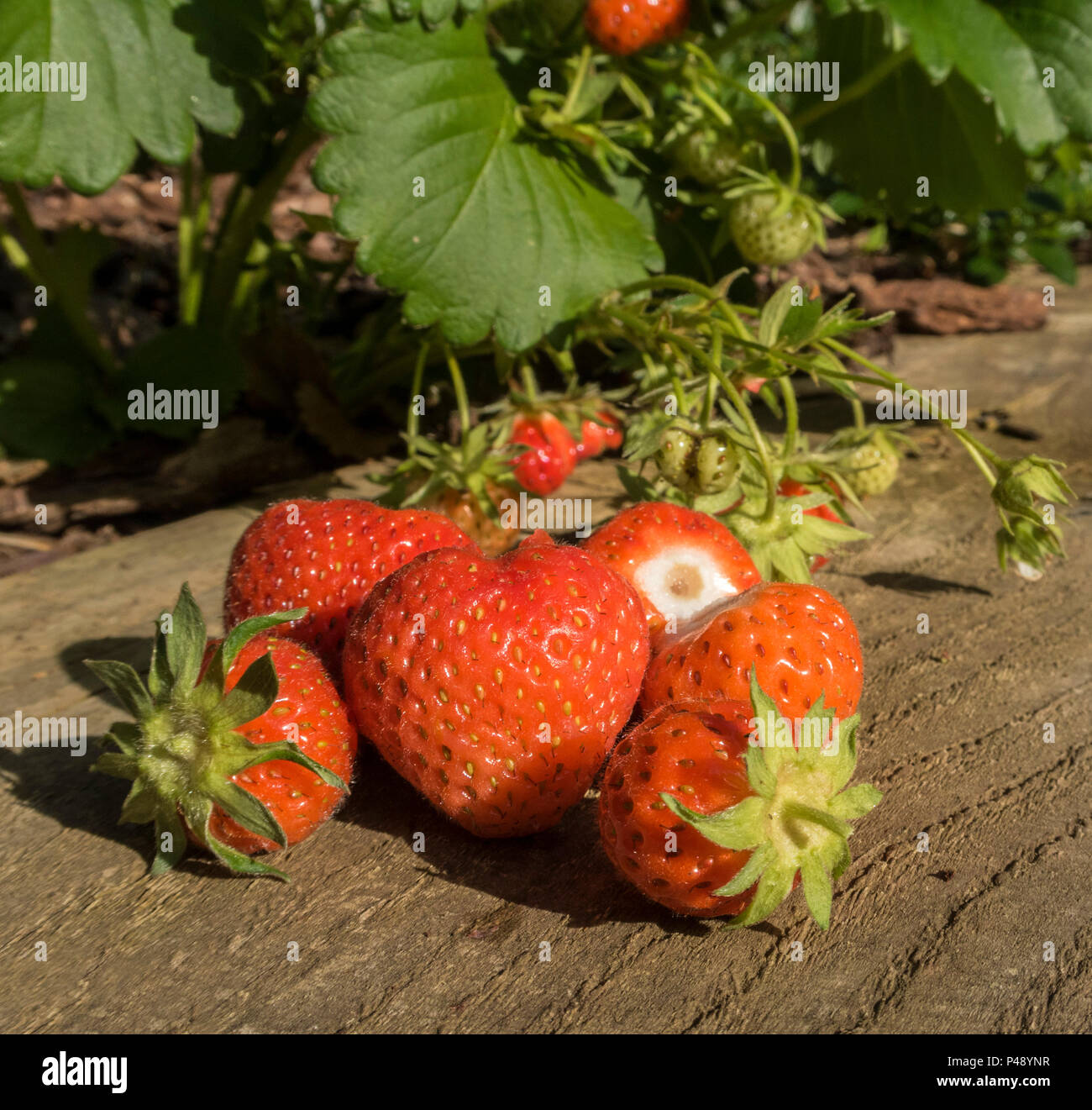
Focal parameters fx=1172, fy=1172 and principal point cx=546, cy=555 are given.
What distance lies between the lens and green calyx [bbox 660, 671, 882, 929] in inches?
35.2

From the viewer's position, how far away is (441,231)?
5.70 ft

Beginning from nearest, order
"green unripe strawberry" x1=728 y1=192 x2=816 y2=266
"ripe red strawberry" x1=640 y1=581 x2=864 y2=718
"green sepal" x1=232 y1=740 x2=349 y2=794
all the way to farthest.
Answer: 1. "green sepal" x1=232 y1=740 x2=349 y2=794
2. "ripe red strawberry" x1=640 y1=581 x2=864 y2=718
3. "green unripe strawberry" x1=728 y1=192 x2=816 y2=266

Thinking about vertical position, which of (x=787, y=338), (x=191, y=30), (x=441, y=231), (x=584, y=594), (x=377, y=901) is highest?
(x=191, y=30)

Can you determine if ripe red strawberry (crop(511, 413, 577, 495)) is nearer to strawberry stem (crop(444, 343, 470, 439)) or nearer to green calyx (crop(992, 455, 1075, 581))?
strawberry stem (crop(444, 343, 470, 439))

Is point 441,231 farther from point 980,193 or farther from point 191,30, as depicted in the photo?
point 980,193

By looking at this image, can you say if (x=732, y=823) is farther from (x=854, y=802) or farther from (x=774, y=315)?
(x=774, y=315)

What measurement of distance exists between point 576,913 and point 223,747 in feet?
1.14

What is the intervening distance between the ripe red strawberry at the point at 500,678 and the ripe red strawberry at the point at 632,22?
1.04 metres

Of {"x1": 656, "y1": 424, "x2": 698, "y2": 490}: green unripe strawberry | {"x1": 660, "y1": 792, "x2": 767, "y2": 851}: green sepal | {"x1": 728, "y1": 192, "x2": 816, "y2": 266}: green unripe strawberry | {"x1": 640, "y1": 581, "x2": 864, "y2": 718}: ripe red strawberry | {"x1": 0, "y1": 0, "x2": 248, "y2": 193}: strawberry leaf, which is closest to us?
{"x1": 660, "y1": 792, "x2": 767, "y2": 851}: green sepal

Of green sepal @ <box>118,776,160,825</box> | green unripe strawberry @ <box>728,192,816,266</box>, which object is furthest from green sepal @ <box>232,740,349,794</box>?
green unripe strawberry @ <box>728,192,816,266</box>

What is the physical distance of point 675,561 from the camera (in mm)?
1345

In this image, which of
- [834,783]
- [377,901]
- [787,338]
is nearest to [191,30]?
[787,338]

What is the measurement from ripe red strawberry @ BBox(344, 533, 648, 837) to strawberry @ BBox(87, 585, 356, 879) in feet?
0.28

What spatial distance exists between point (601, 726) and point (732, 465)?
437mm
